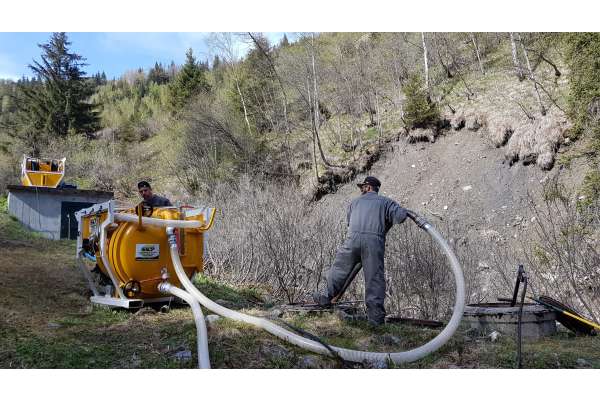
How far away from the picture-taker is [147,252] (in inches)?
219

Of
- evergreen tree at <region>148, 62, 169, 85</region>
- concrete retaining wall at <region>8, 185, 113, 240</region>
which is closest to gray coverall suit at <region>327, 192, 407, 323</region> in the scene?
concrete retaining wall at <region>8, 185, 113, 240</region>

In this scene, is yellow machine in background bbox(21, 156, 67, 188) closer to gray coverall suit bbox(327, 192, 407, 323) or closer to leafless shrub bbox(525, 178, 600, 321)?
gray coverall suit bbox(327, 192, 407, 323)

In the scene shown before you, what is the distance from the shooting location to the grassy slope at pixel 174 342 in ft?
13.5

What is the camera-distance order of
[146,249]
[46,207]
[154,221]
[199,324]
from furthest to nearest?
1. [46,207]
2. [146,249]
3. [154,221]
4. [199,324]

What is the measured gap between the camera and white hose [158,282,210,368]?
391 centimetres

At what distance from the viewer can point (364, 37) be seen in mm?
26828

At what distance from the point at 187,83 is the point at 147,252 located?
29.8m

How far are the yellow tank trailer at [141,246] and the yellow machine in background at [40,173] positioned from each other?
37.0 ft

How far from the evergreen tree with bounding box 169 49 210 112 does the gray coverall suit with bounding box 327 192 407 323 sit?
1143 inches

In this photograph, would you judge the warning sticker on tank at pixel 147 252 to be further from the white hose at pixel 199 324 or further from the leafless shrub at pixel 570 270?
the leafless shrub at pixel 570 270

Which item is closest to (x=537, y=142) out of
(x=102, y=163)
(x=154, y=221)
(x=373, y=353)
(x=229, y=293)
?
(x=229, y=293)

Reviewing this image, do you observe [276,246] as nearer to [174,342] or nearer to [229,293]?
[229,293]

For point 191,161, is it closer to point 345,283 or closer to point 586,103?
point 586,103

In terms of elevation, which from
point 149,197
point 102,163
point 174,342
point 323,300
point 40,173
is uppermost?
point 102,163
